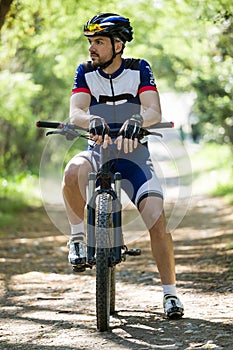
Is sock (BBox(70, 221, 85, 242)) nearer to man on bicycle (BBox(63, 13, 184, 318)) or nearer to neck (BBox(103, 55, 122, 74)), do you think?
man on bicycle (BBox(63, 13, 184, 318))

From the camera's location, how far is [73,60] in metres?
18.0

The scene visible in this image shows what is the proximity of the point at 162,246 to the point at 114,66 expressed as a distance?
138 cm

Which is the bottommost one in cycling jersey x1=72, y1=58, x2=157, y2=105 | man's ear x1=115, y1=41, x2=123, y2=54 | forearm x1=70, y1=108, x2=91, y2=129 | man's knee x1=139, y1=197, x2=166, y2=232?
man's knee x1=139, y1=197, x2=166, y2=232

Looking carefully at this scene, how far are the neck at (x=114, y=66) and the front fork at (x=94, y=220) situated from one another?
840mm

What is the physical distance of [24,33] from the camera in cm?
1327

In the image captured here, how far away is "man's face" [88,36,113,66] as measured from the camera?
528cm

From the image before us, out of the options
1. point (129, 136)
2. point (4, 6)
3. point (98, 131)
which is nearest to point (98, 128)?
point (98, 131)

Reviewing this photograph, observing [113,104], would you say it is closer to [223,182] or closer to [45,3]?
[45,3]

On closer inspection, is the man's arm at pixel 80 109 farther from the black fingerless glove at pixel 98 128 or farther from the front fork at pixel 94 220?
the front fork at pixel 94 220

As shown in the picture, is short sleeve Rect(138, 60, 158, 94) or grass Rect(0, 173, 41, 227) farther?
grass Rect(0, 173, 41, 227)

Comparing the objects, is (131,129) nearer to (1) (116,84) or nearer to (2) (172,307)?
(1) (116,84)

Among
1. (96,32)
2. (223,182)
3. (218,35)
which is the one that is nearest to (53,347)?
(96,32)

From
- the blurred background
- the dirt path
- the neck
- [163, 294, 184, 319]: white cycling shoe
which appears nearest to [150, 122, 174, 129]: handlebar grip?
the neck

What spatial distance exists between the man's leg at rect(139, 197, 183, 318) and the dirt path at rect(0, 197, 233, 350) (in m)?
0.13
